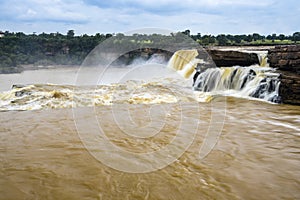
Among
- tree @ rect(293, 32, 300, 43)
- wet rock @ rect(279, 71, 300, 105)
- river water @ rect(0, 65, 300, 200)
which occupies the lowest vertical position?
river water @ rect(0, 65, 300, 200)

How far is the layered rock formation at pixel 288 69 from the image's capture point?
5867 millimetres

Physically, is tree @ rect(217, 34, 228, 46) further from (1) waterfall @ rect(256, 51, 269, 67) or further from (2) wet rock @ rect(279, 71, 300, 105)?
(2) wet rock @ rect(279, 71, 300, 105)

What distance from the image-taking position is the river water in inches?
87.2

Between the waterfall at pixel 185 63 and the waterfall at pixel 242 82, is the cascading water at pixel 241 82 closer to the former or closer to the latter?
the waterfall at pixel 242 82

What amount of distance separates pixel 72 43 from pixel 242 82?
559 inches

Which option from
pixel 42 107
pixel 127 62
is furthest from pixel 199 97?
pixel 127 62

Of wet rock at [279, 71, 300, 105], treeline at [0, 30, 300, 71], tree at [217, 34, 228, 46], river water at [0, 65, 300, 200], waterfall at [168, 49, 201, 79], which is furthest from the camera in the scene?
tree at [217, 34, 228, 46]

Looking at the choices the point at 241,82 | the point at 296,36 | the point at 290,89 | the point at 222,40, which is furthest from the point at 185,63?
the point at 296,36

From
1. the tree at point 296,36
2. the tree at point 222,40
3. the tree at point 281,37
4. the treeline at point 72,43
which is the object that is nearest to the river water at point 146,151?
the treeline at point 72,43

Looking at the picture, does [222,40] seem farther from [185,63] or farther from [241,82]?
[241,82]

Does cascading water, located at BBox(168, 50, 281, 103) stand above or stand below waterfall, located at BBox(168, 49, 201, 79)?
below

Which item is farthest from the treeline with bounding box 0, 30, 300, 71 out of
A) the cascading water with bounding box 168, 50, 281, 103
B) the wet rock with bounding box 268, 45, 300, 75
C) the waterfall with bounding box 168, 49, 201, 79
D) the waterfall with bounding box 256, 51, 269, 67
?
the wet rock with bounding box 268, 45, 300, 75

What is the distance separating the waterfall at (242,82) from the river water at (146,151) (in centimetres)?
93

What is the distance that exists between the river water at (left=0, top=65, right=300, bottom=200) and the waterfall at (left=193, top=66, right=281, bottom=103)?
36.7 inches
